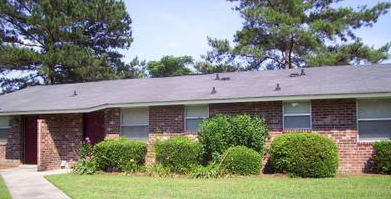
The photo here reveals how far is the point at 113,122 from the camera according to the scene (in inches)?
754

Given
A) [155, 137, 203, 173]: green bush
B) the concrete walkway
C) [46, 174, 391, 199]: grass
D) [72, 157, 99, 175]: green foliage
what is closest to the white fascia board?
[155, 137, 203, 173]: green bush

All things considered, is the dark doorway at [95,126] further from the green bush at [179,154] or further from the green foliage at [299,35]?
the green foliage at [299,35]

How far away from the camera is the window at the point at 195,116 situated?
17.8 m

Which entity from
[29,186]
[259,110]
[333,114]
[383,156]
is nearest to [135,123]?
[259,110]

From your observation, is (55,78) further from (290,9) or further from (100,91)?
(290,9)

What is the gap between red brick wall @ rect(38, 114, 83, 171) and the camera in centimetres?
1964

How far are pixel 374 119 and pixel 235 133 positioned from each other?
4.43 meters

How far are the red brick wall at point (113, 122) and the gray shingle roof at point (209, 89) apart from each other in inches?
17.6

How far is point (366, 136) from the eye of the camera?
15.5 meters

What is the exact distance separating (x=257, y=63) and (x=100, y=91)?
618 inches

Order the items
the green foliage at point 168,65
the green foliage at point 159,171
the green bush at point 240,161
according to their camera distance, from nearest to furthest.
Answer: the green bush at point 240,161
the green foliage at point 159,171
the green foliage at point 168,65

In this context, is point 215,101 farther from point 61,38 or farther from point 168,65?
point 168,65

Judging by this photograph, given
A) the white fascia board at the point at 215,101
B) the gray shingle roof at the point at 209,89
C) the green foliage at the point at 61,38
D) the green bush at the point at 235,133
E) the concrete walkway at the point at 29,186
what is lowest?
the concrete walkway at the point at 29,186

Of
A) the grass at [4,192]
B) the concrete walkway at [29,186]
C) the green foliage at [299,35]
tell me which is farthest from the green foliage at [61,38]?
the grass at [4,192]
